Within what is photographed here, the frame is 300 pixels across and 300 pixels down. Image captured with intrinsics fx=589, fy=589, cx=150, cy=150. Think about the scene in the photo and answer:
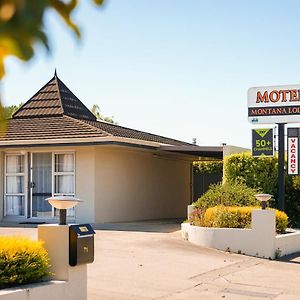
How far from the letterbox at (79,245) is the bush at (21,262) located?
33 centimetres

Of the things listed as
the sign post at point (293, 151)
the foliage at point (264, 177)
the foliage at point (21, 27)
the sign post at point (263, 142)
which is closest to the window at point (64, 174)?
the foliage at point (264, 177)

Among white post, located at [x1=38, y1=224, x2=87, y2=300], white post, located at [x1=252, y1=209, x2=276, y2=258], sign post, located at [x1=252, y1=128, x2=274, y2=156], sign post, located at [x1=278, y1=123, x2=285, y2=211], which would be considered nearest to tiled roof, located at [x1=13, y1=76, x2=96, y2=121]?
sign post, located at [x1=252, y1=128, x2=274, y2=156]

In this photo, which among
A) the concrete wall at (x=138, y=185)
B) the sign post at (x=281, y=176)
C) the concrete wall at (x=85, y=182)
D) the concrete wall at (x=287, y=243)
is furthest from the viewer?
the concrete wall at (x=138, y=185)

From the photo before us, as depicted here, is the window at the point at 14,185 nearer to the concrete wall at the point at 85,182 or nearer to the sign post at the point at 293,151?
the concrete wall at the point at 85,182

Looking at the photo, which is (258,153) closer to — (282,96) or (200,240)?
(282,96)

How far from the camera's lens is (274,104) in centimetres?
1934

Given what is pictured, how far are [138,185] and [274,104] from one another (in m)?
6.17

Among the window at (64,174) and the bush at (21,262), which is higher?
the window at (64,174)

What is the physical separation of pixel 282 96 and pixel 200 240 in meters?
6.81

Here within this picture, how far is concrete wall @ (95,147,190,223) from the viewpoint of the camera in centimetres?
2028

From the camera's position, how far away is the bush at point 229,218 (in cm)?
1480

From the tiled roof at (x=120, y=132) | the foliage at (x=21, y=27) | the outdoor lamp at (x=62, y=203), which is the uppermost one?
the tiled roof at (x=120, y=132)

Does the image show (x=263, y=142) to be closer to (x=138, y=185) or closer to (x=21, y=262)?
(x=138, y=185)

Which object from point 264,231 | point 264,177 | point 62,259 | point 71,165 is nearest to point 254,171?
point 264,177
